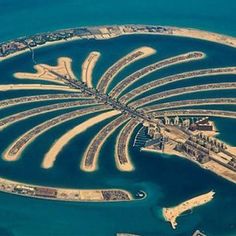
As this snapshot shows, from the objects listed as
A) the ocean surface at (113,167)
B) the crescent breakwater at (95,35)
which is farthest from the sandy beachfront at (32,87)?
the crescent breakwater at (95,35)

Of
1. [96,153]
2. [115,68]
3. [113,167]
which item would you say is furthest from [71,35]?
[113,167]

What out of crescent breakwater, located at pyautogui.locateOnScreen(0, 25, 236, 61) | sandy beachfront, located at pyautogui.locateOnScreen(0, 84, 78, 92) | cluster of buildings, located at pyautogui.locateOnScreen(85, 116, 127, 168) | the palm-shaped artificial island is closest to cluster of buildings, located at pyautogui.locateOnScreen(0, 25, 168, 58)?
crescent breakwater, located at pyautogui.locateOnScreen(0, 25, 236, 61)

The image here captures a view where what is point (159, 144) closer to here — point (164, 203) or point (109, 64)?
point (164, 203)

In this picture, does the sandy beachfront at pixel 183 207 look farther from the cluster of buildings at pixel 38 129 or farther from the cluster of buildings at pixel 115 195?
the cluster of buildings at pixel 38 129

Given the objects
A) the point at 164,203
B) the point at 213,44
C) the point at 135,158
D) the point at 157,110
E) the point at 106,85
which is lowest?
the point at 164,203

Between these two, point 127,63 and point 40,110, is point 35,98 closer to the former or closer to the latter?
point 40,110

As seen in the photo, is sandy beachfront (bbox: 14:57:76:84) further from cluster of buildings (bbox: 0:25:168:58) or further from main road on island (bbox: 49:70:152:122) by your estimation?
cluster of buildings (bbox: 0:25:168:58)

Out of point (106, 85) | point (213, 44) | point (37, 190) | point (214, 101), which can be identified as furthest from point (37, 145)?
point (213, 44)

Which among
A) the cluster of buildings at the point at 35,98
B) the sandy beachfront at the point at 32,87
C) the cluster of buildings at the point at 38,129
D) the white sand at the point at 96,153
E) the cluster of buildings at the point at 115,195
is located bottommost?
the cluster of buildings at the point at 115,195
